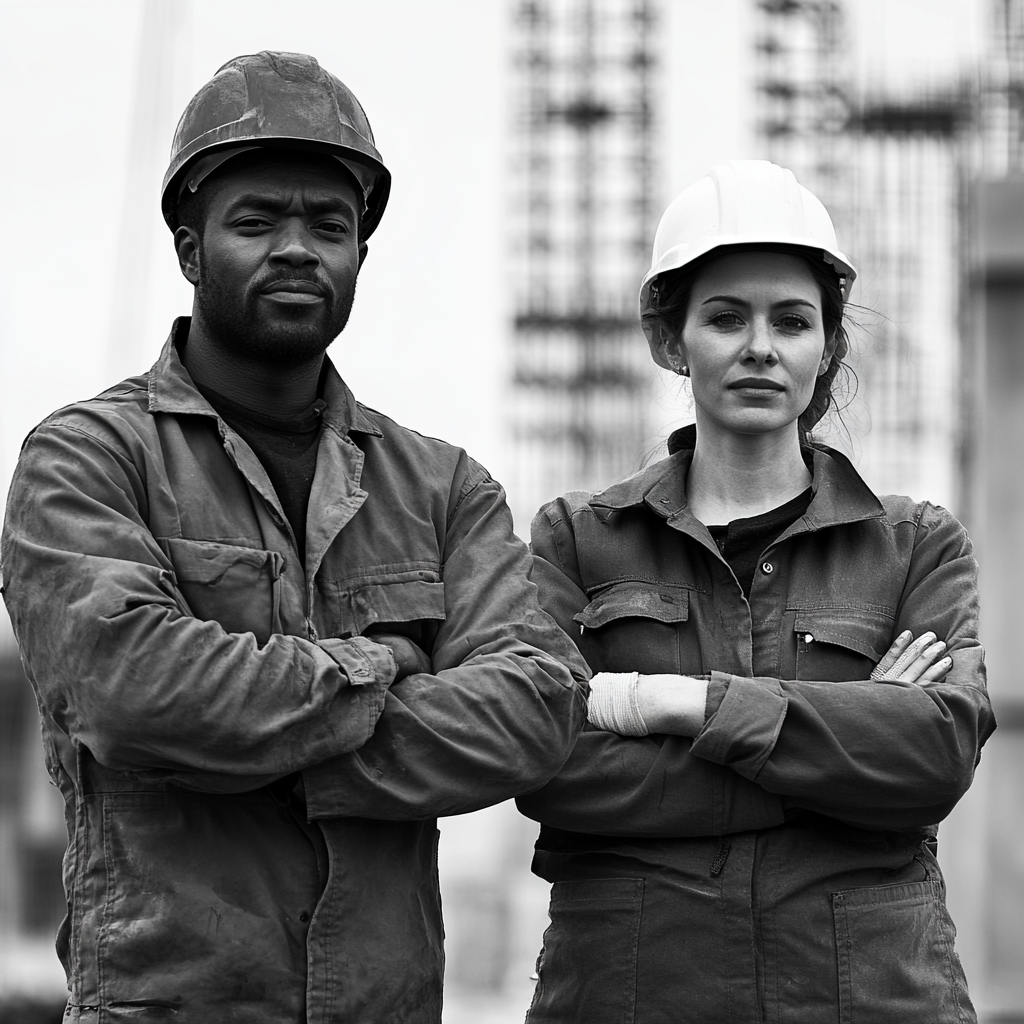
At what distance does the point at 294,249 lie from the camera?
348 centimetres

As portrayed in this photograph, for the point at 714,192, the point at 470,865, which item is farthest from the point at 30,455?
the point at 470,865

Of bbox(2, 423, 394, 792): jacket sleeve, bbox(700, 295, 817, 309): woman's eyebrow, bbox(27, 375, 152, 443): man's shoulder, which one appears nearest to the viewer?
bbox(2, 423, 394, 792): jacket sleeve

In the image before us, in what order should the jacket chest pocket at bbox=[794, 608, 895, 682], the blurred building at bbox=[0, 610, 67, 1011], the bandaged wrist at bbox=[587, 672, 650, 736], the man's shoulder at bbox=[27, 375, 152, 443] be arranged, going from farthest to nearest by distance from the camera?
the blurred building at bbox=[0, 610, 67, 1011] → the jacket chest pocket at bbox=[794, 608, 895, 682] → the bandaged wrist at bbox=[587, 672, 650, 736] → the man's shoulder at bbox=[27, 375, 152, 443]

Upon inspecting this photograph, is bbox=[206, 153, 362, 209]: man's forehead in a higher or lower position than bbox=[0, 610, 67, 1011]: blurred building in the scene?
higher

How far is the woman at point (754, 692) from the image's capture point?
3.65m

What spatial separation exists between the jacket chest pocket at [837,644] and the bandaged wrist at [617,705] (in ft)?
1.30

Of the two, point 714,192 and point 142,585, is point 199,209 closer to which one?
point 142,585

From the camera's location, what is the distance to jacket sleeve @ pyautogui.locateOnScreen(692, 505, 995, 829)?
3588 millimetres

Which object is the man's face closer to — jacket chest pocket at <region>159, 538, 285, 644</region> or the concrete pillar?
jacket chest pocket at <region>159, 538, 285, 644</region>

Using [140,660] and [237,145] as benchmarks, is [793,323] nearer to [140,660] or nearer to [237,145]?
[237,145]

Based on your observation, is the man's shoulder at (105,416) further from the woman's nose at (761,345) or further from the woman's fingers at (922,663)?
the woman's fingers at (922,663)

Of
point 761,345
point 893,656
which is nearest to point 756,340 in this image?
point 761,345

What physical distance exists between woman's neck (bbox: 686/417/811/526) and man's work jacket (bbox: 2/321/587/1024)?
0.71 m

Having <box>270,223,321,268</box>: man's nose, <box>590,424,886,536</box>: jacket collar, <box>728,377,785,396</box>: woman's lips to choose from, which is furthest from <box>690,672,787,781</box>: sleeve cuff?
<box>270,223,321,268</box>: man's nose
